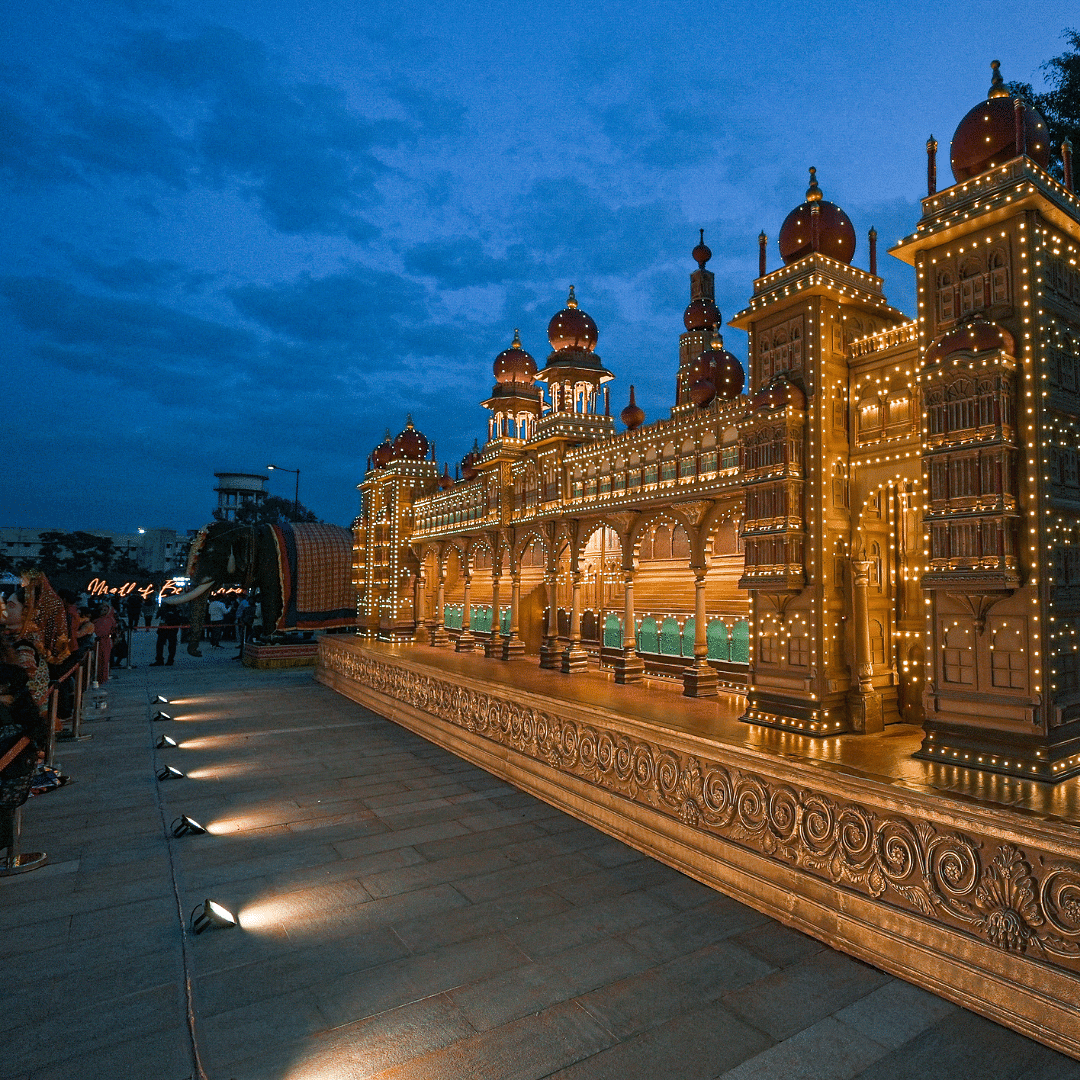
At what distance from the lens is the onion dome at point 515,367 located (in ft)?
52.1

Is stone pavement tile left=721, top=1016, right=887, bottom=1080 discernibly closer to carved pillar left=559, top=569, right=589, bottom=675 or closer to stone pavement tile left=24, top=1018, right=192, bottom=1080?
stone pavement tile left=24, top=1018, right=192, bottom=1080

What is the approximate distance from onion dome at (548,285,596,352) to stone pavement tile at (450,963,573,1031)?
12.2 meters

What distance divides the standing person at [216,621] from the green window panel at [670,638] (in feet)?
71.3

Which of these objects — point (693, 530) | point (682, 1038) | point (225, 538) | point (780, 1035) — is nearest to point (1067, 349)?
point (693, 530)

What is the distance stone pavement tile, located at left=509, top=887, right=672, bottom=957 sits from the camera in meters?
4.94

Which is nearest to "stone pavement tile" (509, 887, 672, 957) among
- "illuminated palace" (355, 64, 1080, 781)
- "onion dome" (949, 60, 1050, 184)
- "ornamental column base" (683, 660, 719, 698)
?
"illuminated palace" (355, 64, 1080, 781)

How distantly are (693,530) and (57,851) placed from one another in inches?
351

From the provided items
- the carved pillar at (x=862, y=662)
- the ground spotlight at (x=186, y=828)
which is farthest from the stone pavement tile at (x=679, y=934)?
the ground spotlight at (x=186, y=828)

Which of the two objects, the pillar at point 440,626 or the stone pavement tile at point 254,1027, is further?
the pillar at point 440,626

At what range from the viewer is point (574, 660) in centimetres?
1255

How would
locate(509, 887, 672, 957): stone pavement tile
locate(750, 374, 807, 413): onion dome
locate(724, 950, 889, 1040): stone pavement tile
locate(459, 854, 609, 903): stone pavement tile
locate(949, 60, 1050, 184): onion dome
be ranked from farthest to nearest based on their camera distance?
locate(750, 374, 807, 413): onion dome → locate(459, 854, 609, 903): stone pavement tile → locate(949, 60, 1050, 184): onion dome → locate(509, 887, 672, 957): stone pavement tile → locate(724, 950, 889, 1040): stone pavement tile

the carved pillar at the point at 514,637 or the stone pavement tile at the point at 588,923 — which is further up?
the carved pillar at the point at 514,637

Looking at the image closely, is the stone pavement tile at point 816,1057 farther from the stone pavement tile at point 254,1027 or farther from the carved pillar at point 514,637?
the carved pillar at point 514,637

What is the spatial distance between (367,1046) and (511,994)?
0.98m
